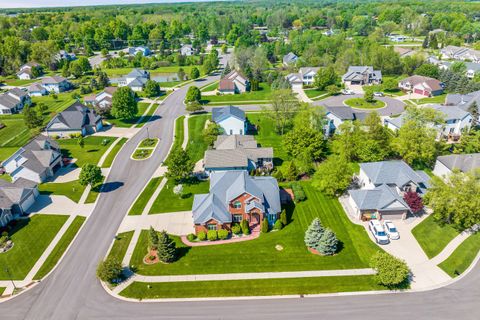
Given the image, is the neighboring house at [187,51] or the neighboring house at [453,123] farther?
the neighboring house at [187,51]

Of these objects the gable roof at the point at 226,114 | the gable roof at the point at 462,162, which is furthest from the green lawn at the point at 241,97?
the gable roof at the point at 462,162

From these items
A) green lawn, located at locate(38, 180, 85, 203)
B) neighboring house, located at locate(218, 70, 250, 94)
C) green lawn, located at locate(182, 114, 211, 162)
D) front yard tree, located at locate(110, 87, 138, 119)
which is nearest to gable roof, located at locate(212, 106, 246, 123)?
green lawn, located at locate(182, 114, 211, 162)

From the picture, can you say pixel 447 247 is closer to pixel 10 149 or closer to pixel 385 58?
pixel 10 149

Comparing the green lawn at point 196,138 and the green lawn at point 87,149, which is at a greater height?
the green lawn at point 87,149

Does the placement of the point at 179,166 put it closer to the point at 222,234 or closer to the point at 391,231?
the point at 222,234

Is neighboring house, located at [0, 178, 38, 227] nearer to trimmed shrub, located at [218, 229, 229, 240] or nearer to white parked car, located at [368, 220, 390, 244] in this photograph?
trimmed shrub, located at [218, 229, 229, 240]

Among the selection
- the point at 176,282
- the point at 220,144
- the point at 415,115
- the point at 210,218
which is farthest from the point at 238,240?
the point at 415,115

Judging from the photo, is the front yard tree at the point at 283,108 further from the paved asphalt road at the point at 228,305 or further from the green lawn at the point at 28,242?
the green lawn at the point at 28,242
